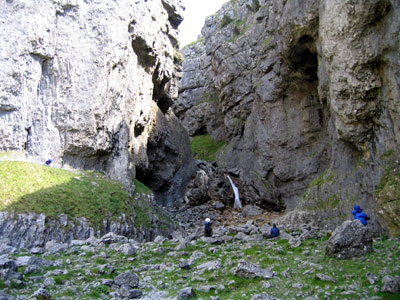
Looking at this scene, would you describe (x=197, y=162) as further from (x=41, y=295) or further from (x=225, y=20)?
(x=41, y=295)

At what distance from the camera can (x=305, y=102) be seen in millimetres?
41688

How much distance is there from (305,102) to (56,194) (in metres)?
30.9

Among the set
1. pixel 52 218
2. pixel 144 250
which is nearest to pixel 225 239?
pixel 144 250

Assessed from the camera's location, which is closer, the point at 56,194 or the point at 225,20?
the point at 56,194

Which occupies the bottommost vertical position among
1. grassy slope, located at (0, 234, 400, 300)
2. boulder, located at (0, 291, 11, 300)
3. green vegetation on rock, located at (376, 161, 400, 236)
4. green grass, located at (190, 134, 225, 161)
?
grassy slope, located at (0, 234, 400, 300)

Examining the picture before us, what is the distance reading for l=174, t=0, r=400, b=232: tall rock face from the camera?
838 inches

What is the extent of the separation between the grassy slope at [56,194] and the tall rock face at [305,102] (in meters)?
15.8

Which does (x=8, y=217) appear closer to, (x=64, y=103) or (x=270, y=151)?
(x=64, y=103)

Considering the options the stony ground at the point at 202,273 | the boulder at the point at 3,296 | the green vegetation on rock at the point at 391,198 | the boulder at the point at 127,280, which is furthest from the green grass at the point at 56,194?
the green vegetation on rock at the point at 391,198

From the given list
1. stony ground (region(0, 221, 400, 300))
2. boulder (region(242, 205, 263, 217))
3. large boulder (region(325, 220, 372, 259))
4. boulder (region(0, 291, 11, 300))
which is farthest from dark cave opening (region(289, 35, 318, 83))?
boulder (region(0, 291, 11, 300))

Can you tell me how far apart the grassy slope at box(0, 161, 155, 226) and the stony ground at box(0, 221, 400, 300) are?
6.21m

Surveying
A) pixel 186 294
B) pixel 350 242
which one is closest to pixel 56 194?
pixel 186 294

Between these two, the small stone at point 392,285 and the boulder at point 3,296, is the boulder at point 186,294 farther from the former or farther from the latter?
the small stone at point 392,285

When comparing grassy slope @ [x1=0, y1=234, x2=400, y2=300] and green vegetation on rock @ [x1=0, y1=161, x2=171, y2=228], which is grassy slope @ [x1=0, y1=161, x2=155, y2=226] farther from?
grassy slope @ [x1=0, y1=234, x2=400, y2=300]
